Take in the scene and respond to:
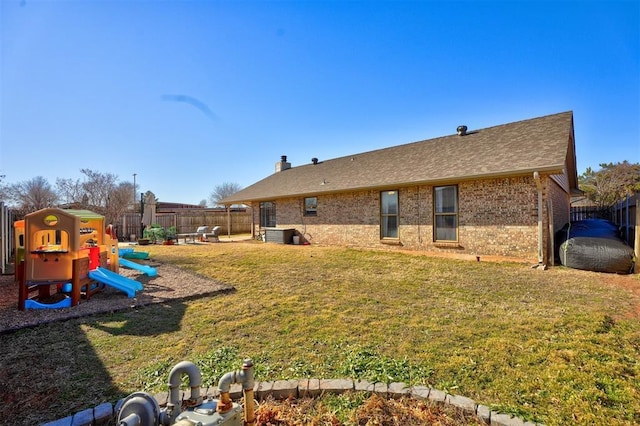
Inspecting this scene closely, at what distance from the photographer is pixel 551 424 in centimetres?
204

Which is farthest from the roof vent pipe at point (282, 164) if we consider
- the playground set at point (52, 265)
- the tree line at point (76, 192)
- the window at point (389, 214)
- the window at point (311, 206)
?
the playground set at point (52, 265)

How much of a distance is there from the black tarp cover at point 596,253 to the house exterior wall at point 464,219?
0.52m

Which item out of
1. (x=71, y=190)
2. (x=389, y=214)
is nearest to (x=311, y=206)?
(x=389, y=214)

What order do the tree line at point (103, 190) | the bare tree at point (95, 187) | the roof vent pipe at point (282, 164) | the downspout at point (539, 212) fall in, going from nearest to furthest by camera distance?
1. the downspout at point (539, 212)
2. the tree line at point (103, 190)
3. the roof vent pipe at point (282, 164)
4. the bare tree at point (95, 187)

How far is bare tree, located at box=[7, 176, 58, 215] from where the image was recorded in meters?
27.9

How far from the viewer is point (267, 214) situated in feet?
60.5

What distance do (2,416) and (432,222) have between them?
10.6 meters

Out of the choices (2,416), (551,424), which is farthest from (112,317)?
(551,424)

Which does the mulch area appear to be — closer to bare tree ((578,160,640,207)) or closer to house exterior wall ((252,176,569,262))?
house exterior wall ((252,176,569,262))

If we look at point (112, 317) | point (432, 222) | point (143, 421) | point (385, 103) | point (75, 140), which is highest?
point (385, 103)

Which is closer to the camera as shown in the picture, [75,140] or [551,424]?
[551,424]

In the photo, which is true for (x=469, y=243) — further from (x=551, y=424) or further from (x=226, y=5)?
(x=226, y=5)

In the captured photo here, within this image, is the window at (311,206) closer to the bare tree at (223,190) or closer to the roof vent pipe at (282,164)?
the roof vent pipe at (282,164)

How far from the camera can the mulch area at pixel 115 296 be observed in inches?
174
